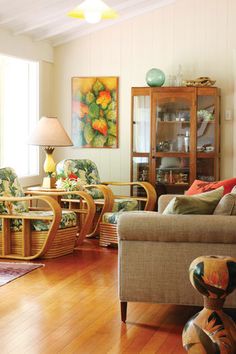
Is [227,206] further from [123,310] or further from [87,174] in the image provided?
[87,174]

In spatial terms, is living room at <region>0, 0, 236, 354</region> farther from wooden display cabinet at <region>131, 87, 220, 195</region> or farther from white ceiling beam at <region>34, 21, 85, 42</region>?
wooden display cabinet at <region>131, 87, 220, 195</region>

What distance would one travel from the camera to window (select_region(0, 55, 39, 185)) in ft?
25.4

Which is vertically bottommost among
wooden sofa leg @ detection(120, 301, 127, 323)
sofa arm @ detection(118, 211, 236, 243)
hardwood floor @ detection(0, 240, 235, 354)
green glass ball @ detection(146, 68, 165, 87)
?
hardwood floor @ detection(0, 240, 235, 354)

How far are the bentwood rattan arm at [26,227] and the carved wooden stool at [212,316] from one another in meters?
2.98

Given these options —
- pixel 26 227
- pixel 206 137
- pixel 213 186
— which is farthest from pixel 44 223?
pixel 206 137

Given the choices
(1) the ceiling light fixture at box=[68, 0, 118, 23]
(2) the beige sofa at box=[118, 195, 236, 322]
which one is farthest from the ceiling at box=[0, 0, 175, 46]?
(2) the beige sofa at box=[118, 195, 236, 322]

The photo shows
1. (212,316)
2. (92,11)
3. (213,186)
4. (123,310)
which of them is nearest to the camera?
(212,316)

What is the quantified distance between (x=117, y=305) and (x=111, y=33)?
4636 millimetres

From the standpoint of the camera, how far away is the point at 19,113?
317 inches

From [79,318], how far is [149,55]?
470 cm

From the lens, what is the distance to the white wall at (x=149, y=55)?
7.90 m

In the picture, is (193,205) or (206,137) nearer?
(193,205)

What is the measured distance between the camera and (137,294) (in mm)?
4078

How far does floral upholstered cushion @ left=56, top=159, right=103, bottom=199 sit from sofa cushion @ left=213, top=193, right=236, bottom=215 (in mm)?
3489
